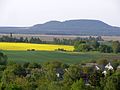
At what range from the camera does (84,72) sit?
35.0m

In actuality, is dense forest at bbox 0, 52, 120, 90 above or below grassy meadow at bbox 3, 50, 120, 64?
above

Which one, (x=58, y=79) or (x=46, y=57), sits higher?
(x=58, y=79)

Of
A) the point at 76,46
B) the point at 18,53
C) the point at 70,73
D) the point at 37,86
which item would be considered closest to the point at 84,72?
the point at 70,73

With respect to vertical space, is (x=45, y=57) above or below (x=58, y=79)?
below

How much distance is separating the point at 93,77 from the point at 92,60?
51.1ft

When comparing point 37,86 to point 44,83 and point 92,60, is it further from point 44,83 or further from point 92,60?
point 92,60

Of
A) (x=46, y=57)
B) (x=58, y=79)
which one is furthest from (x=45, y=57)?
(x=58, y=79)

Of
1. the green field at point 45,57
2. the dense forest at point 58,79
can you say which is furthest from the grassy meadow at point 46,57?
the dense forest at point 58,79

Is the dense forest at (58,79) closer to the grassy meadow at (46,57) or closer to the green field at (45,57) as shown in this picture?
the grassy meadow at (46,57)

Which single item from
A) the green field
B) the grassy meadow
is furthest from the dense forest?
the green field

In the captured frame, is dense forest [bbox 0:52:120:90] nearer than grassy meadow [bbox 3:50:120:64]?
Yes

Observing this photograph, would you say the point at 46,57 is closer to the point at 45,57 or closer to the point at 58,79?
the point at 45,57

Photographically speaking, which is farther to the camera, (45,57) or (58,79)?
(45,57)

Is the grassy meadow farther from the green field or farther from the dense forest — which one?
the dense forest
